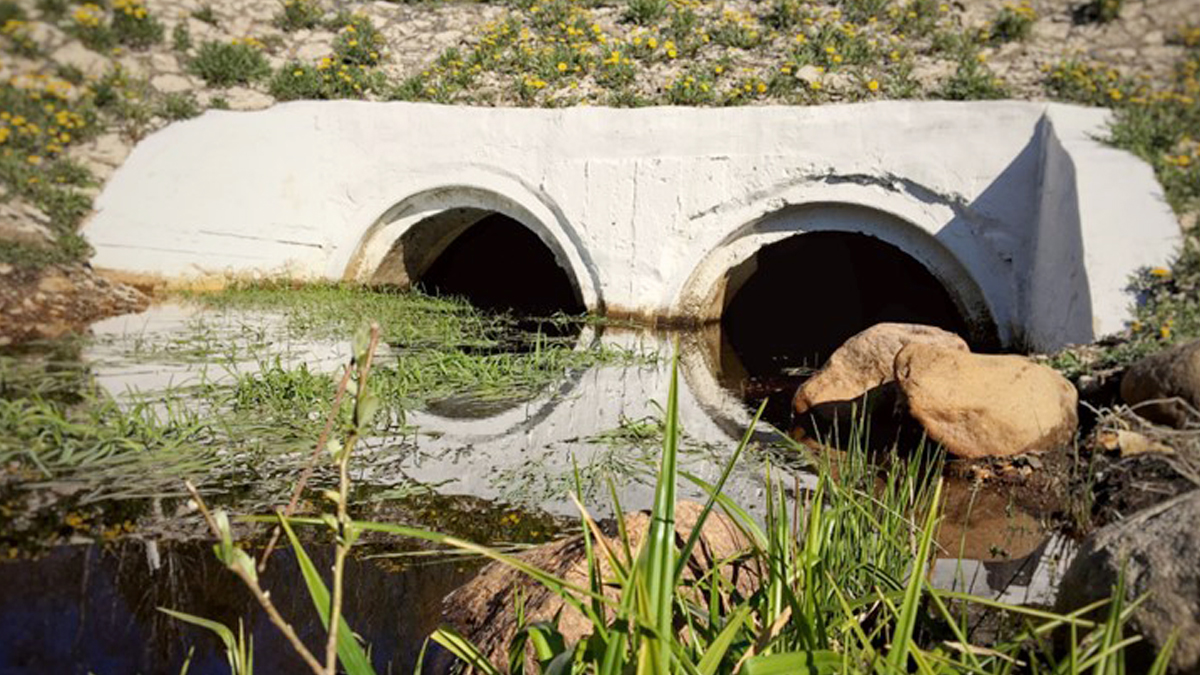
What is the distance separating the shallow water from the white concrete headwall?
186cm

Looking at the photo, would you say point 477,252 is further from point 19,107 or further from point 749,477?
point 749,477

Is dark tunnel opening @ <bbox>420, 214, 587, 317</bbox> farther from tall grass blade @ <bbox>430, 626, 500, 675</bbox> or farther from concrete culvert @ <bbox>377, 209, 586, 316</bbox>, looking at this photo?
tall grass blade @ <bbox>430, 626, 500, 675</bbox>

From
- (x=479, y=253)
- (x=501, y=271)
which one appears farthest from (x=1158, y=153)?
(x=501, y=271)

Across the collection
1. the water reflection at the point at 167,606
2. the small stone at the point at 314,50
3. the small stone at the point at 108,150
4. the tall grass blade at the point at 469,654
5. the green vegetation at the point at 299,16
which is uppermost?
the green vegetation at the point at 299,16

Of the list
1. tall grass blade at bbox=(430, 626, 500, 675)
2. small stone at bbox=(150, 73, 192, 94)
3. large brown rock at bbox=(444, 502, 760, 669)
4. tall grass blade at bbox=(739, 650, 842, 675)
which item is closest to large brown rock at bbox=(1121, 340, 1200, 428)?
large brown rock at bbox=(444, 502, 760, 669)

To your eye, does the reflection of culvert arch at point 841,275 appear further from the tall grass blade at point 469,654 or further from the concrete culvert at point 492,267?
the tall grass blade at point 469,654

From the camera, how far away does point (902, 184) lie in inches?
285

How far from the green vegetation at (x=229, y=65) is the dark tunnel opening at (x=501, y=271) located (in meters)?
2.72

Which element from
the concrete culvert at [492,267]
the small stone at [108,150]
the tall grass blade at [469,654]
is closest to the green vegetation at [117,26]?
the small stone at [108,150]

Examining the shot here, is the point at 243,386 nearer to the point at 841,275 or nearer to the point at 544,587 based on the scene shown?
the point at 544,587

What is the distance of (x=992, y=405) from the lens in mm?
4410

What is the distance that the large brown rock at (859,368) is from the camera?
5.34 metres

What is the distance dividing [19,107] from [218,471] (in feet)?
25.1

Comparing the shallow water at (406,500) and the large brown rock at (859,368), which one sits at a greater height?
the large brown rock at (859,368)
